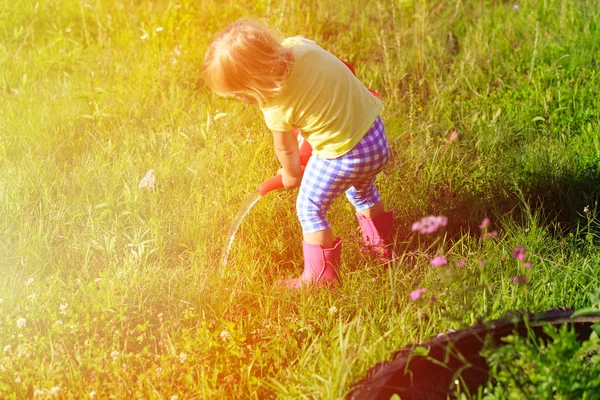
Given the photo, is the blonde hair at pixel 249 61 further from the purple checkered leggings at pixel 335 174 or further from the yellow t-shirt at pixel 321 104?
the purple checkered leggings at pixel 335 174

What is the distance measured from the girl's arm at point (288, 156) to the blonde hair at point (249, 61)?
6.4 inches

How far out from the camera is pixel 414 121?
3.61m

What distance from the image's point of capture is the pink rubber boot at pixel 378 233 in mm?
2846

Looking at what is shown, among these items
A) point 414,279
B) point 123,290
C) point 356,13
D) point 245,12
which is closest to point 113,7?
point 245,12

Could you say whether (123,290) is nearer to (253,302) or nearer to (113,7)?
(253,302)

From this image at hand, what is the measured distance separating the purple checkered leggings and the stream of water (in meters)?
0.25

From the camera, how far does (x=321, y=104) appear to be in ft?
8.04

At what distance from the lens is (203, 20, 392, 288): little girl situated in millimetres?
2350

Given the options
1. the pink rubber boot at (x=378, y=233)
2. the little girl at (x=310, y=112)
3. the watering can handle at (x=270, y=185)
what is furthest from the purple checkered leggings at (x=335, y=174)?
the pink rubber boot at (x=378, y=233)

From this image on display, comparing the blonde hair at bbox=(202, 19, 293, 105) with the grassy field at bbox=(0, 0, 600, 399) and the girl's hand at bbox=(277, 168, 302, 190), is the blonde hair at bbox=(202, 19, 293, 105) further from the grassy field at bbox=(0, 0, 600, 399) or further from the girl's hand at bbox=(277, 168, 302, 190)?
the grassy field at bbox=(0, 0, 600, 399)

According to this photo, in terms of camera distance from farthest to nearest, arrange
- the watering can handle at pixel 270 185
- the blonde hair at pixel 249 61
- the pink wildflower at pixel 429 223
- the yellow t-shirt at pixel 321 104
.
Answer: the watering can handle at pixel 270 185 → the yellow t-shirt at pixel 321 104 → the blonde hair at pixel 249 61 → the pink wildflower at pixel 429 223

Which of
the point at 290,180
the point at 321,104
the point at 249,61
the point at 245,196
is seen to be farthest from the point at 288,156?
the point at 245,196

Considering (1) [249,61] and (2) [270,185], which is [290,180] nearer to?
(2) [270,185]

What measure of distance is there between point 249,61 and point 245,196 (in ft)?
2.92
